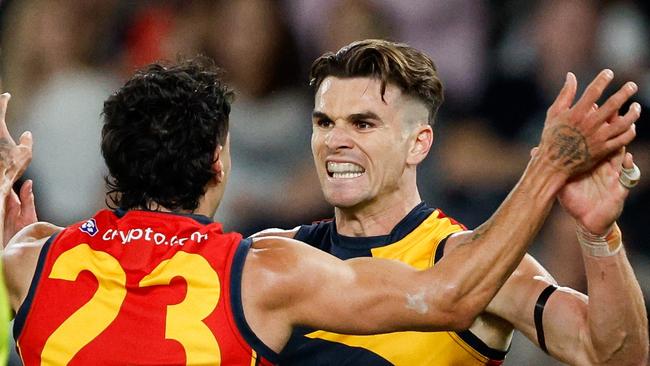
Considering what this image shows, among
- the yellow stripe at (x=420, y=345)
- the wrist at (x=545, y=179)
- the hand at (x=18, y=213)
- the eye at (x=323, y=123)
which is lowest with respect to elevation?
the yellow stripe at (x=420, y=345)

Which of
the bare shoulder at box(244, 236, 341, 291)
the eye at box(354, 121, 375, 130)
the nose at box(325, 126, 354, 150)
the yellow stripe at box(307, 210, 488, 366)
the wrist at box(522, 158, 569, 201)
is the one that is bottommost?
the yellow stripe at box(307, 210, 488, 366)

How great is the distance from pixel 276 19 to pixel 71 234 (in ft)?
13.1

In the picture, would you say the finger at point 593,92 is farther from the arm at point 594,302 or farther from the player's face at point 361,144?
the player's face at point 361,144

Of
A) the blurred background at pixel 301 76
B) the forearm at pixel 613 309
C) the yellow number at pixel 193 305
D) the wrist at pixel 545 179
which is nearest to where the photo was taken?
the yellow number at pixel 193 305

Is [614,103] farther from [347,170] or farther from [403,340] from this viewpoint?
[347,170]

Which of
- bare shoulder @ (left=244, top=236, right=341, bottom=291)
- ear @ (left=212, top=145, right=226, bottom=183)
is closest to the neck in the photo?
ear @ (left=212, top=145, right=226, bottom=183)

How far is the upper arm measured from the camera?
3.39m

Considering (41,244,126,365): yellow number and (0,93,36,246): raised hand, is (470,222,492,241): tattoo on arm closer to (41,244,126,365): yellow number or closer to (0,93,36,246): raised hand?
(41,244,126,365): yellow number

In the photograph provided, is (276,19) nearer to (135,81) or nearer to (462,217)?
(462,217)

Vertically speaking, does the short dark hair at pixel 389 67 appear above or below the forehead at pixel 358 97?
above

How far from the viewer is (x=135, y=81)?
3.70 metres

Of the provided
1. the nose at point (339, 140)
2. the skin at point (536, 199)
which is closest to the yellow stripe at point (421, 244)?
the skin at point (536, 199)

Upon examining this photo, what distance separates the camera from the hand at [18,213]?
436 cm

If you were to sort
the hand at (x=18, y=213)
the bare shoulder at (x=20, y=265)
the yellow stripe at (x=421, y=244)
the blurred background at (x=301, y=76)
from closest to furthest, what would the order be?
1. the bare shoulder at (x=20, y=265)
2. the yellow stripe at (x=421, y=244)
3. the hand at (x=18, y=213)
4. the blurred background at (x=301, y=76)
